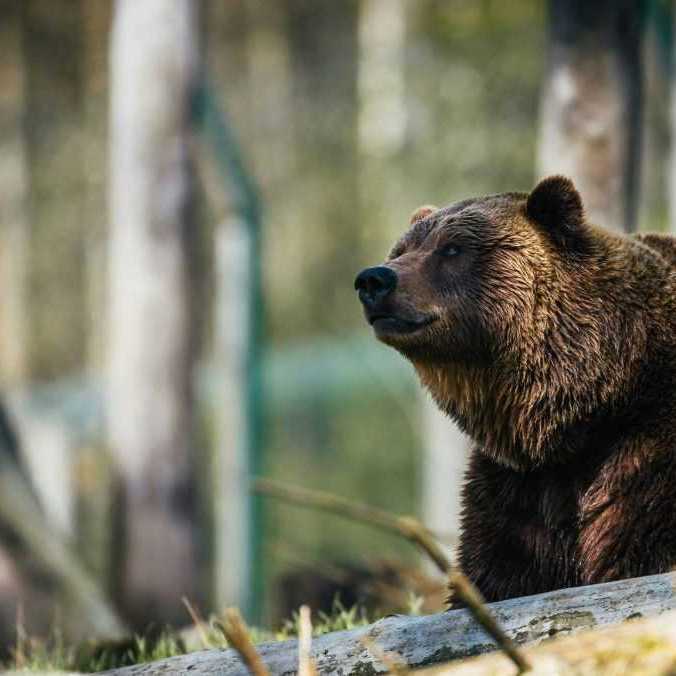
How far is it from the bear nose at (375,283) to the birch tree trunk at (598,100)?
244 cm

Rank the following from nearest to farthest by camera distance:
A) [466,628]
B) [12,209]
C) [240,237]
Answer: [466,628] < [240,237] < [12,209]

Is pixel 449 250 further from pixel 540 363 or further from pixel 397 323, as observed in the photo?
pixel 540 363

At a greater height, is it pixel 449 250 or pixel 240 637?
pixel 449 250

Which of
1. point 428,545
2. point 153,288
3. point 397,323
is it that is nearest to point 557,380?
point 397,323

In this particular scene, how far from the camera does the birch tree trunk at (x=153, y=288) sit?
8578mm

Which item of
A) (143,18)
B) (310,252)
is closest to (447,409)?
(143,18)

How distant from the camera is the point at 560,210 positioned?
4.47 metres

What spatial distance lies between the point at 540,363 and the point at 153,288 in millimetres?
4649

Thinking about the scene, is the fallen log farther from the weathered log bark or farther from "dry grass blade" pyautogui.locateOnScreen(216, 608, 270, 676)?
"dry grass blade" pyautogui.locateOnScreen(216, 608, 270, 676)

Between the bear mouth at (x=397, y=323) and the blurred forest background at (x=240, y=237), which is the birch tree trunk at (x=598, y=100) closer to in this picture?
the blurred forest background at (x=240, y=237)

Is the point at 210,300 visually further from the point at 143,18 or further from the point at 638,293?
the point at 638,293

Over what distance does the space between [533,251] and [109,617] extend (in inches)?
154

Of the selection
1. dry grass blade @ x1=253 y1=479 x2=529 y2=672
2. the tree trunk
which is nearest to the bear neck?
dry grass blade @ x1=253 y1=479 x2=529 y2=672

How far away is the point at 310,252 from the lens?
88.3ft
